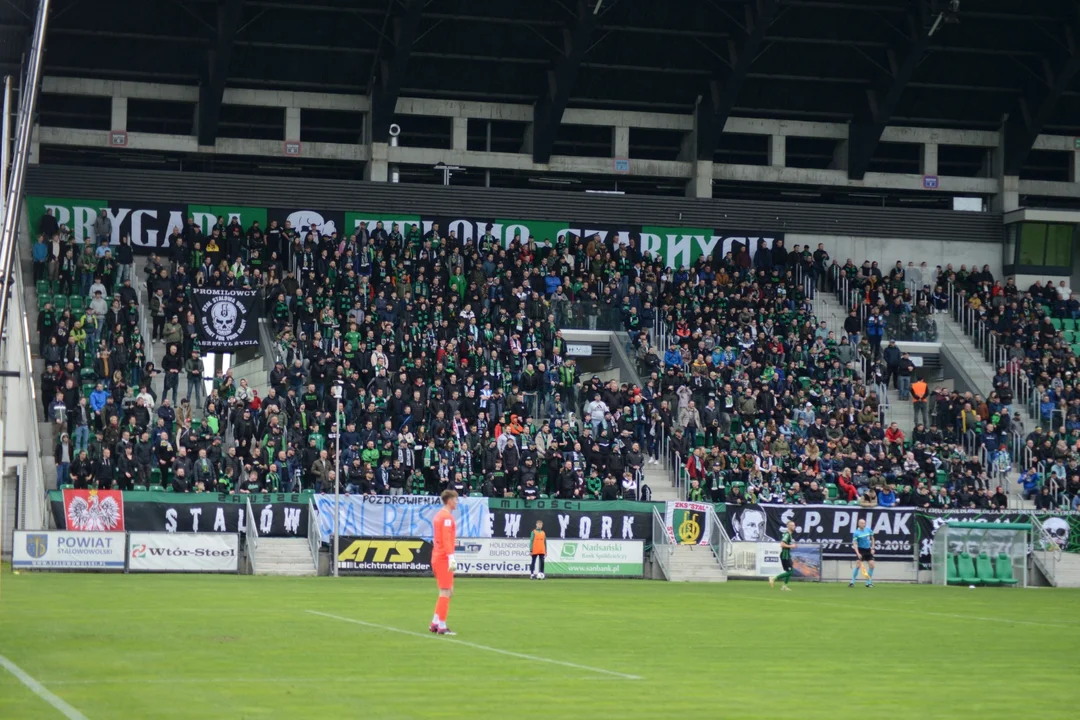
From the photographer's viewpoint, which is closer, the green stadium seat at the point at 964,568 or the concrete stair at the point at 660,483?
the green stadium seat at the point at 964,568

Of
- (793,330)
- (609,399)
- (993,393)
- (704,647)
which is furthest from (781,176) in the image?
(704,647)

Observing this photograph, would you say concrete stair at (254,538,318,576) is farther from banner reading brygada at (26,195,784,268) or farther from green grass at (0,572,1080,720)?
banner reading brygada at (26,195,784,268)

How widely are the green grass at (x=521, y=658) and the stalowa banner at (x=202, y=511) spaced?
667 centimetres

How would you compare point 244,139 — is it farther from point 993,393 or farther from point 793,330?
point 993,393

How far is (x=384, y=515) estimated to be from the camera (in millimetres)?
39594

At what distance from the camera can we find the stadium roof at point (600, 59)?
172 feet

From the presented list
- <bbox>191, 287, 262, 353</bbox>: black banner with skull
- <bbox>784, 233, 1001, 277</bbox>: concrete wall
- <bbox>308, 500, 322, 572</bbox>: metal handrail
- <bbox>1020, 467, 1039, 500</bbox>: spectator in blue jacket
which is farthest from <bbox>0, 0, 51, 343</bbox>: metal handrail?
<bbox>1020, 467, 1039, 500</bbox>: spectator in blue jacket

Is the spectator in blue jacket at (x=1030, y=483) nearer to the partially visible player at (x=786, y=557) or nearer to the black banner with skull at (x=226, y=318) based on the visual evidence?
the partially visible player at (x=786, y=557)

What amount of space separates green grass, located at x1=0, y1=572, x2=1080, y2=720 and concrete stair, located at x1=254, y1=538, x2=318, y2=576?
700cm

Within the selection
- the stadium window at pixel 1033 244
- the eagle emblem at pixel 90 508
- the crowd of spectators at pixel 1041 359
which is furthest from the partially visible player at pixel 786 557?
the stadium window at pixel 1033 244

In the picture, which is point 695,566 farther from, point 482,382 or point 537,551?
point 482,382

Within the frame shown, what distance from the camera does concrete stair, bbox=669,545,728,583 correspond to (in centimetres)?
4053

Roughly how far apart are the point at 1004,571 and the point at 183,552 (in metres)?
22.0

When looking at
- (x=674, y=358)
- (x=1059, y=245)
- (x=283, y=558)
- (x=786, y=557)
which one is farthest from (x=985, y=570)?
(x=1059, y=245)
